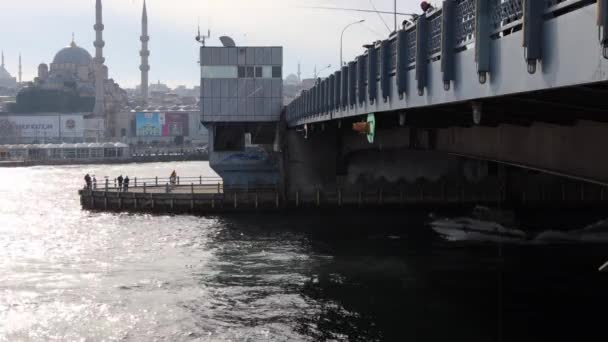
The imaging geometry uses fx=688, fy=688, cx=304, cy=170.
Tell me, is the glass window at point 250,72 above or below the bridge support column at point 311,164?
above

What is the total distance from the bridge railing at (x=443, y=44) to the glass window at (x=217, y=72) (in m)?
37.8

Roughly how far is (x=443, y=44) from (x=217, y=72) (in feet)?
181

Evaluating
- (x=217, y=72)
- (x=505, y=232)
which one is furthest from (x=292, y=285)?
(x=217, y=72)

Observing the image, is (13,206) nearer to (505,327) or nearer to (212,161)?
(212,161)

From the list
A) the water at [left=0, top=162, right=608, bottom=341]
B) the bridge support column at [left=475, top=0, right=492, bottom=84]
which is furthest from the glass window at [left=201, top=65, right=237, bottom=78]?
the bridge support column at [left=475, top=0, right=492, bottom=84]

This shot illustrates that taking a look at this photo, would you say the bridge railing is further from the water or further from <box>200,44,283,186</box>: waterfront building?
<box>200,44,283,186</box>: waterfront building

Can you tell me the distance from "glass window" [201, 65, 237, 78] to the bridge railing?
124 ft

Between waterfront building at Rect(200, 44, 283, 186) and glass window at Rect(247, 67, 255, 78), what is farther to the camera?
glass window at Rect(247, 67, 255, 78)

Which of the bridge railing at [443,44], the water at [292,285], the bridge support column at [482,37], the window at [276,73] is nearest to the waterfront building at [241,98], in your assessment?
the window at [276,73]

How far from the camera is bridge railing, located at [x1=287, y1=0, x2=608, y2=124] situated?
12.8 meters

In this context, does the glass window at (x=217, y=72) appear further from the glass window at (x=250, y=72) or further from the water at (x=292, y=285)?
the water at (x=292, y=285)

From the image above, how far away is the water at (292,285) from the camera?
24969 millimetres

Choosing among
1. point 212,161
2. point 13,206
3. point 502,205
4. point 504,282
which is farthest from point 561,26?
point 13,206

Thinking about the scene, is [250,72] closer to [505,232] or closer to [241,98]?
[241,98]
